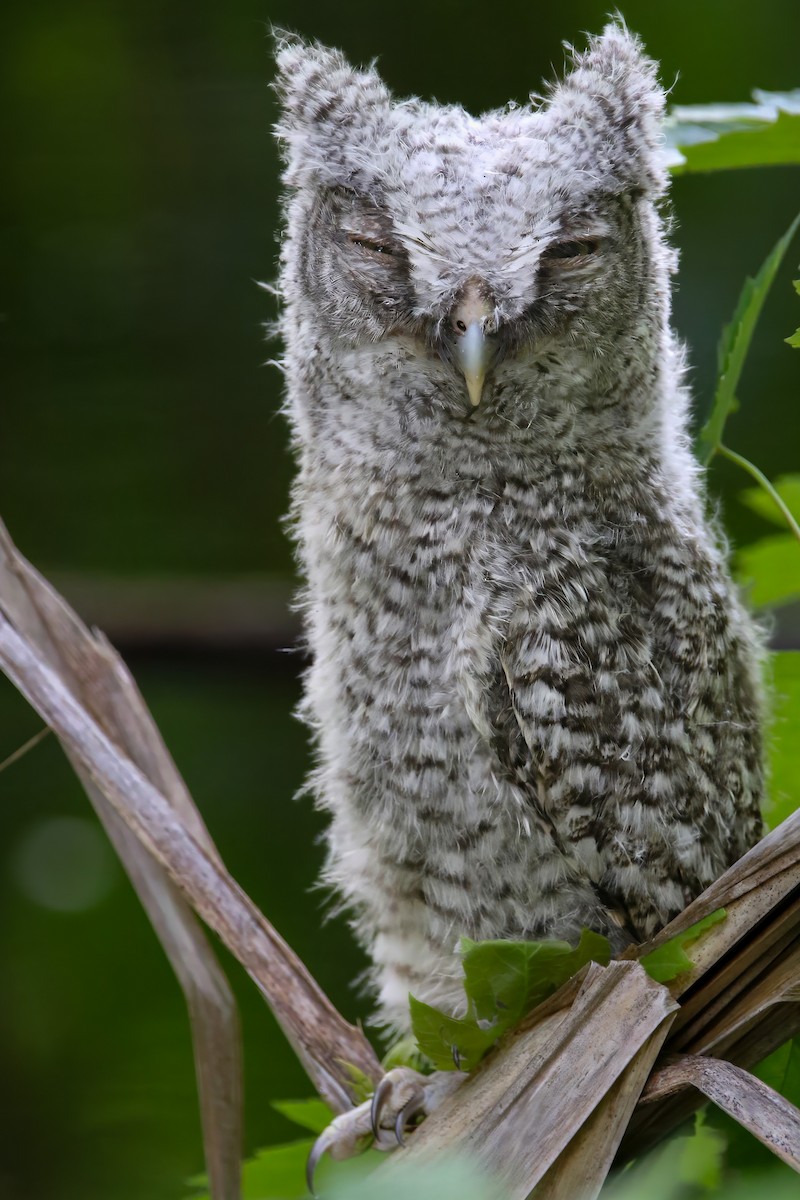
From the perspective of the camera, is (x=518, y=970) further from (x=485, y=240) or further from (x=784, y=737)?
(x=485, y=240)

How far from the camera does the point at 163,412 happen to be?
2.18m

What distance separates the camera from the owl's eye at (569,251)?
907 millimetres

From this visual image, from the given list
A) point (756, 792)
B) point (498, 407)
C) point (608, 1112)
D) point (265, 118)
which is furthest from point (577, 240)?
point (265, 118)

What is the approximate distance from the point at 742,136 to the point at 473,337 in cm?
24

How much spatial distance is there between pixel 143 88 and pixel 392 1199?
223cm

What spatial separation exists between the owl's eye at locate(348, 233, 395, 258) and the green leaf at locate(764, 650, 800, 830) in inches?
17.2

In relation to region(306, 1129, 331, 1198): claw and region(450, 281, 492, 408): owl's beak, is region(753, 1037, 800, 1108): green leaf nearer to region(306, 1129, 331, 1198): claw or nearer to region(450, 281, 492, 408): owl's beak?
region(306, 1129, 331, 1198): claw

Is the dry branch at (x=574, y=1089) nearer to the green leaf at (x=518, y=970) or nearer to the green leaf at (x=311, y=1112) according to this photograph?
the green leaf at (x=518, y=970)

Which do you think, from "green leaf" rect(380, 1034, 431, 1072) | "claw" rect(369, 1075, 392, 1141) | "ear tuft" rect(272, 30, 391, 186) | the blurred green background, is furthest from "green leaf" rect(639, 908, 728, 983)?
the blurred green background

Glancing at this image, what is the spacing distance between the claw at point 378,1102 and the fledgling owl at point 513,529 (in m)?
0.12

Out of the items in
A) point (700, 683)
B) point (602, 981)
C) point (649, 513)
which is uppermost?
point (649, 513)

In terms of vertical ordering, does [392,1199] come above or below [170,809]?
above

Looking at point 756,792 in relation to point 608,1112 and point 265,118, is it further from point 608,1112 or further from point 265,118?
point 265,118

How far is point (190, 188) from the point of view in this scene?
7.02 feet
